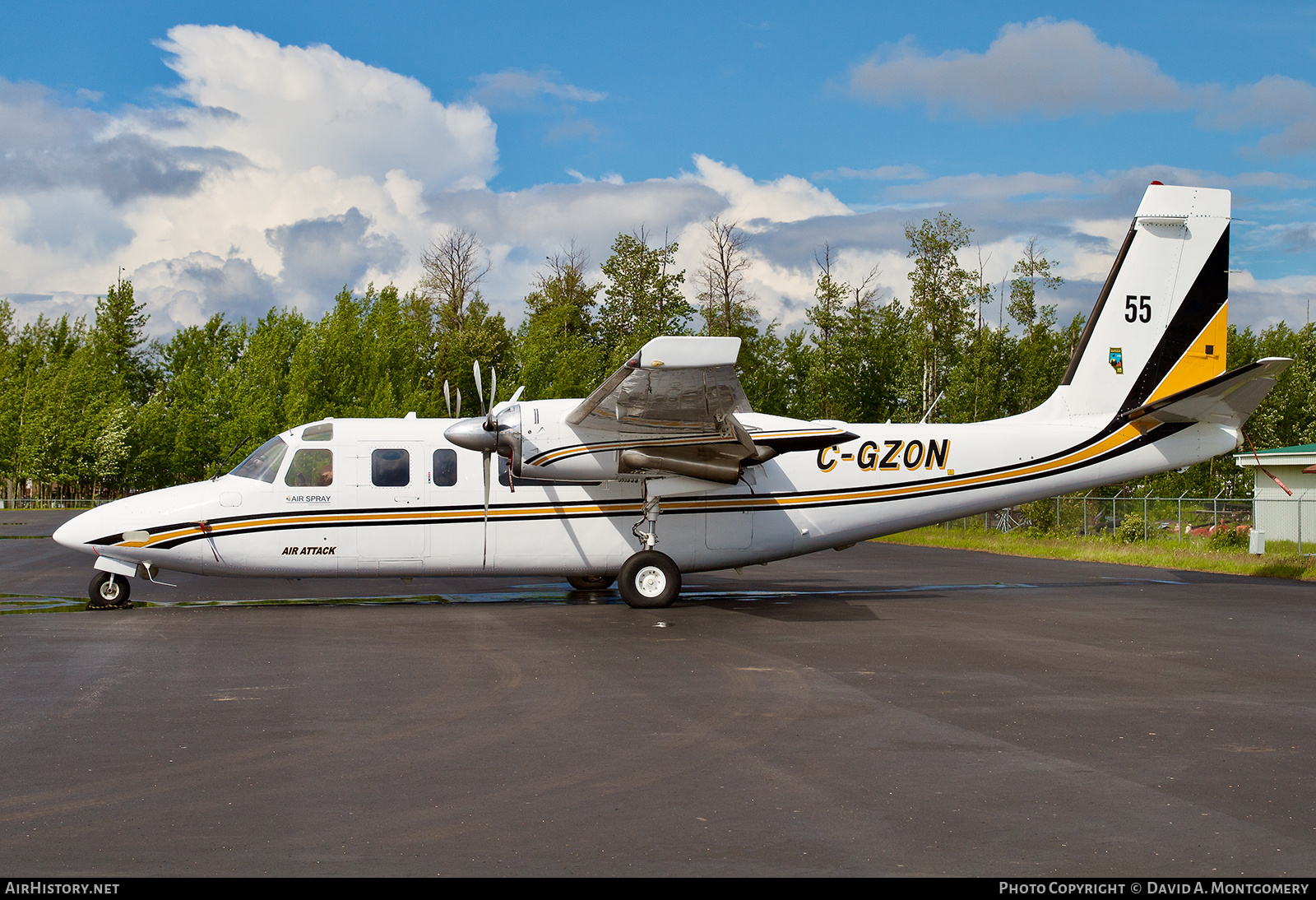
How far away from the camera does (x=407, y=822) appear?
17.5 feet

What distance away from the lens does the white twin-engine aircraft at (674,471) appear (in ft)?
48.2

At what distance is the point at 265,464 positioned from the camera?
15125 mm

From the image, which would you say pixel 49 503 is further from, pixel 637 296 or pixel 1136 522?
pixel 1136 522

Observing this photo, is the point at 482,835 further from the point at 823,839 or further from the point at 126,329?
the point at 126,329

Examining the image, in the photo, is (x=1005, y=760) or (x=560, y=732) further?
(x=560, y=732)

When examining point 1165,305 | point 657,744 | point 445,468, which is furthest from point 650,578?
point 1165,305

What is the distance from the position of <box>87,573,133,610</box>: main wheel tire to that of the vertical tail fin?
15.0m

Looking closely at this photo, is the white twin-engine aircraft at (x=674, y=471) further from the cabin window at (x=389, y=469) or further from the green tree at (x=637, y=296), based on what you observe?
the green tree at (x=637, y=296)

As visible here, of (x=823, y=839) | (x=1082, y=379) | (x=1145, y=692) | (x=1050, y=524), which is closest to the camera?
(x=823, y=839)

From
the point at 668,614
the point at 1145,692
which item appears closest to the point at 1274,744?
the point at 1145,692

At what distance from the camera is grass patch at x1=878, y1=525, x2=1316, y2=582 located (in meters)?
21.7

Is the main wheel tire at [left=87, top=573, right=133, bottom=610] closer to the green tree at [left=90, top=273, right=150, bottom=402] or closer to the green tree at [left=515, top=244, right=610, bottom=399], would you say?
the green tree at [left=515, top=244, right=610, bottom=399]

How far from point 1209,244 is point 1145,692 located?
36.4 ft

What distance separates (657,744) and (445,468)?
8924 millimetres
